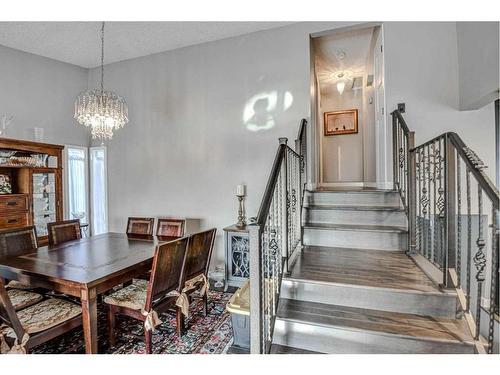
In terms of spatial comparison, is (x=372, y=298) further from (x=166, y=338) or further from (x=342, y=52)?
(x=342, y=52)

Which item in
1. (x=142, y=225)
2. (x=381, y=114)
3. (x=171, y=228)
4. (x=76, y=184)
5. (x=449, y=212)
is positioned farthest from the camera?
(x=76, y=184)

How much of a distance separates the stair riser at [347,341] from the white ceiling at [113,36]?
374 centimetres

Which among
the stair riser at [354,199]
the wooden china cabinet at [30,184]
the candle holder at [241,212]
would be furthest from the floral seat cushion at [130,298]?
the wooden china cabinet at [30,184]

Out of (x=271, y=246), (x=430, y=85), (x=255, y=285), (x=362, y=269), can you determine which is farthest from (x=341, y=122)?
(x=255, y=285)

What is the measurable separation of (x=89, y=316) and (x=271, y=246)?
1367 mm

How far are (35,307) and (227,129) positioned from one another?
2.97 meters

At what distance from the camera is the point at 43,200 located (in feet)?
13.6

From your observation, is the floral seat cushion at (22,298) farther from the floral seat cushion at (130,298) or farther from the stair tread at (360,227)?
the stair tread at (360,227)

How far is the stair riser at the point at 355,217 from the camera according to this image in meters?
2.83

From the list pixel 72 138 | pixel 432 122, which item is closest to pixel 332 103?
pixel 432 122

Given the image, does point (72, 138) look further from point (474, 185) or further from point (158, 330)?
point (474, 185)

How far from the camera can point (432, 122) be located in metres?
3.26

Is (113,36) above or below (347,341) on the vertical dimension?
above
